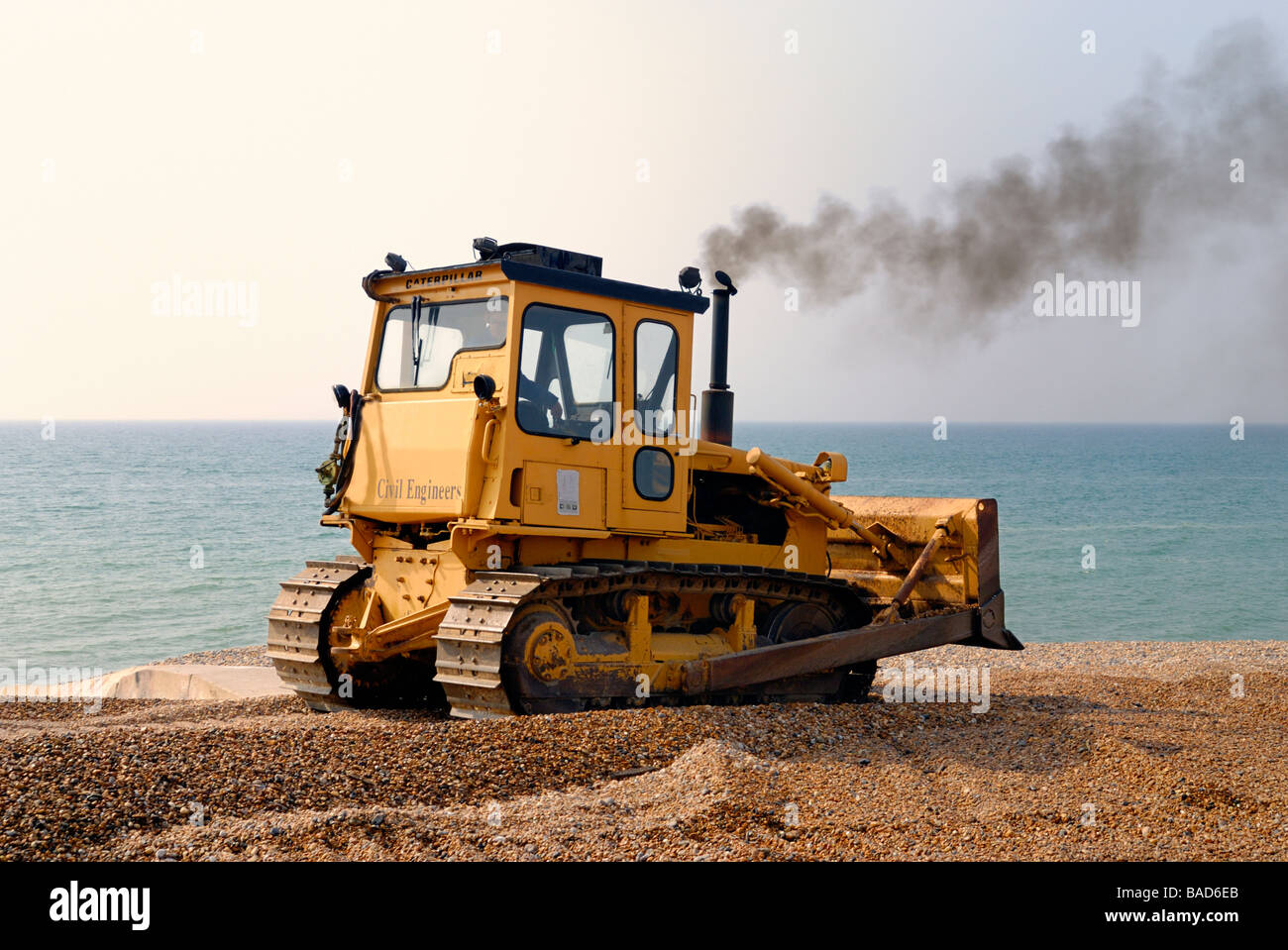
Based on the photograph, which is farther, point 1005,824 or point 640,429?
point 640,429

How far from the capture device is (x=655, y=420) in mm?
10203

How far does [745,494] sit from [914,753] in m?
3.65

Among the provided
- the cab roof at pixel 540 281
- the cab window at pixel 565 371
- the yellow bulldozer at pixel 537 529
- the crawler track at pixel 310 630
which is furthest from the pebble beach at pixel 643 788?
the cab roof at pixel 540 281

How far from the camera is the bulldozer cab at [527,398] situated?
918cm

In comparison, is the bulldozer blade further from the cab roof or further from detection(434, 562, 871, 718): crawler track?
the cab roof

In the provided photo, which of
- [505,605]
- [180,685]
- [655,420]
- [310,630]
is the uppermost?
[655,420]

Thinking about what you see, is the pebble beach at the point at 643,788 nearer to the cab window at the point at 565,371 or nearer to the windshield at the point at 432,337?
the cab window at the point at 565,371

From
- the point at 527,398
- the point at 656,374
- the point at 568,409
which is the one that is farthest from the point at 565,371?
the point at 656,374

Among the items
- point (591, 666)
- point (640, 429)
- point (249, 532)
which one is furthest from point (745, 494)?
point (249, 532)

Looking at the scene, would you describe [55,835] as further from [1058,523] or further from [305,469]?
[305,469]

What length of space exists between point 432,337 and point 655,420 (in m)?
1.94

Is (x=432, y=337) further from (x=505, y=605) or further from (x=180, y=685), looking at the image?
(x=180, y=685)

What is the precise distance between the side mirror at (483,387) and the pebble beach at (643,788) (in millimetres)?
2318

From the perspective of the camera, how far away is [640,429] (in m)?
10.0
